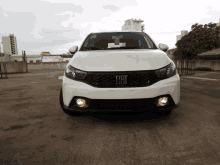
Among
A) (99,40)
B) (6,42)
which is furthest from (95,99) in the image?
(6,42)

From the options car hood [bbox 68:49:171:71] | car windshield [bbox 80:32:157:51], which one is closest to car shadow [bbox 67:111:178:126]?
car hood [bbox 68:49:171:71]

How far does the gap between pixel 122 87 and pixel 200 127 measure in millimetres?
1413

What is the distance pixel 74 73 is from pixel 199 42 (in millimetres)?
25734

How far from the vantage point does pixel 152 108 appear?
2502 millimetres

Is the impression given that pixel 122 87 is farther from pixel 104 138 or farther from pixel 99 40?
pixel 99 40

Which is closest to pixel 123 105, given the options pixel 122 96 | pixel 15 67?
pixel 122 96

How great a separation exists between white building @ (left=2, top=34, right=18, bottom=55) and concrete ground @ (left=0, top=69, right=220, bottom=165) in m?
197

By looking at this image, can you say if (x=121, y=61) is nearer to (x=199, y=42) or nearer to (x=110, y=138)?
(x=110, y=138)

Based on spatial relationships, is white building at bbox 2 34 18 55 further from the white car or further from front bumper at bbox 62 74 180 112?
front bumper at bbox 62 74 180 112

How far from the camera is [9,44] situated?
177625 mm

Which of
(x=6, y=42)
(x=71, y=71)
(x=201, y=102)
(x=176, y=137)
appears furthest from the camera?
(x=6, y=42)

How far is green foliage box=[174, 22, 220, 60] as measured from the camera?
23.9 m

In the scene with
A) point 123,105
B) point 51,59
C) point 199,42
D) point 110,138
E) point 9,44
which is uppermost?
point 9,44

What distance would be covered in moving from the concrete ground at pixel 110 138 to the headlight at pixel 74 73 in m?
0.59
